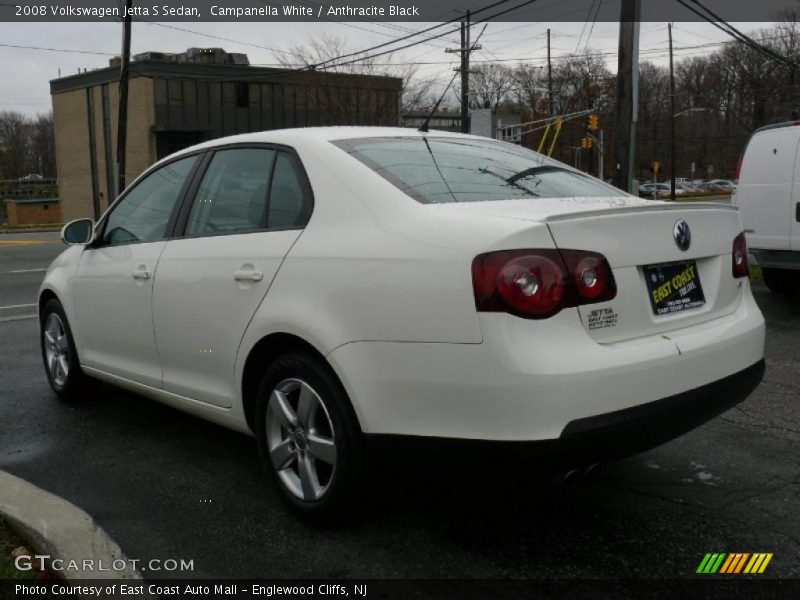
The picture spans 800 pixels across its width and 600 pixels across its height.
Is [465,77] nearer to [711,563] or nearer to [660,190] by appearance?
[711,563]

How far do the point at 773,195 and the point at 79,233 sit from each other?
6687mm

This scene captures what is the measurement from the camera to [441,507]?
3432 mm

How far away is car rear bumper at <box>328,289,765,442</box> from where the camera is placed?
2.53 metres

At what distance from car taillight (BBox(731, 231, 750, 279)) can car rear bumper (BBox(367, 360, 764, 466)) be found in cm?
61

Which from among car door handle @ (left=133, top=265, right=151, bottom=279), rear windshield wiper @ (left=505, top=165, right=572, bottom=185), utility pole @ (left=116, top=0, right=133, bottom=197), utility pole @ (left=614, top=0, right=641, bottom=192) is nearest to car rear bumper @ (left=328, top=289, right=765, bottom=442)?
rear windshield wiper @ (left=505, top=165, right=572, bottom=185)

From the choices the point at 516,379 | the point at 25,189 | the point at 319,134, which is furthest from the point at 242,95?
the point at 516,379

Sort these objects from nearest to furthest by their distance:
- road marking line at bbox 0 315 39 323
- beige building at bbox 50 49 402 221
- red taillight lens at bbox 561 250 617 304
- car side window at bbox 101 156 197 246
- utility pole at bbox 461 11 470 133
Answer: red taillight lens at bbox 561 250 617 304 → car side window at bbox 101 156 197 246 → road marking line at bbox 0 315 39 323 → utility pole at bbox 461 11 470 133 → beige building at bbox 50 49 402 221

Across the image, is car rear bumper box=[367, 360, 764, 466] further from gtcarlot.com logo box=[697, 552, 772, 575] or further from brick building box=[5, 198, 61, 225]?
brick building box=[5, 198, 61, 225]

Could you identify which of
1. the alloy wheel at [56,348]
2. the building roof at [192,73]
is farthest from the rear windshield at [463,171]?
the building roof at [192,73]

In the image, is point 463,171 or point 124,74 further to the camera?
point 124,74

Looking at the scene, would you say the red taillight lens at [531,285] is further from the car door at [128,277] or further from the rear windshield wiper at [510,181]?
the car door at [128,277]

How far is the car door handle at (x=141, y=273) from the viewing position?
161 inches

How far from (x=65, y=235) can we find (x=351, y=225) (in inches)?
101

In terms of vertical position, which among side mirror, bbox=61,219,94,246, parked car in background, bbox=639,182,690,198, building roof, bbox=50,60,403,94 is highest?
building roof, bbox=50,60,403,94
